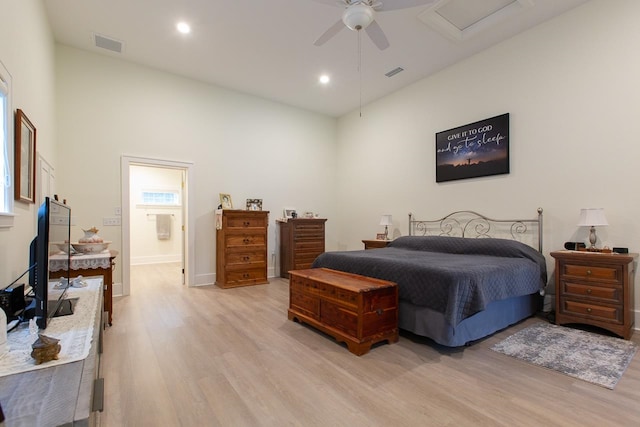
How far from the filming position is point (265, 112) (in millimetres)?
5668

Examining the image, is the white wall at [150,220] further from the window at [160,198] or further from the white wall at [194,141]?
the white wall at [194,141]

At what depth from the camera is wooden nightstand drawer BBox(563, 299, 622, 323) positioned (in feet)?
8.87

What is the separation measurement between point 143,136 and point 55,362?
4253 mm

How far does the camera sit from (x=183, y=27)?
359 cm

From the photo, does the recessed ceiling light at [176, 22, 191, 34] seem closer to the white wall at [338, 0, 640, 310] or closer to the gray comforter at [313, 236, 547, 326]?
the gray comforter at [313, 236, 547, 326]

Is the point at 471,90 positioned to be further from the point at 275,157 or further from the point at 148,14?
the point at 148,14

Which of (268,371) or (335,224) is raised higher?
(335,224)

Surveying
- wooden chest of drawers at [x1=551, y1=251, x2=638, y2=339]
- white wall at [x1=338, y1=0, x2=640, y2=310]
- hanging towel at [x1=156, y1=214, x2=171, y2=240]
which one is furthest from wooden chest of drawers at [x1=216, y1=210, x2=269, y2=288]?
wooden chest of drawers at [x1=551, y1=251, x2=638, y2=339]

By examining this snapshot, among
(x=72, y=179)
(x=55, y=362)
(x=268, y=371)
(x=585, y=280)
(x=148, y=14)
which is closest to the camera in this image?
(x=55, y=362)

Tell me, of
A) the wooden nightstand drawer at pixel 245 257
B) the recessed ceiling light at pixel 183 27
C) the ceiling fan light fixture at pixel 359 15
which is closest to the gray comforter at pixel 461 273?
the wooden nightstand drawer at pixel 245 257

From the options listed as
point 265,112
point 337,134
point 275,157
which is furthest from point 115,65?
point 337,134

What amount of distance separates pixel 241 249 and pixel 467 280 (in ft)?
11.3

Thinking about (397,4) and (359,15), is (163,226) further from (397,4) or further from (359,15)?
(397,4)

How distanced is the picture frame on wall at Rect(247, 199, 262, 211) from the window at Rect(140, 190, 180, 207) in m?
3.62
